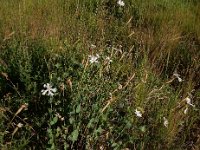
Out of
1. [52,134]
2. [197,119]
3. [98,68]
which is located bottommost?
[197,119]

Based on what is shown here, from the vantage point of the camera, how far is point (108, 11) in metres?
5.17

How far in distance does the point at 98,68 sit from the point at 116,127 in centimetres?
46

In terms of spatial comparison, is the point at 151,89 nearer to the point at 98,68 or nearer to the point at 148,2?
the point at 98,68

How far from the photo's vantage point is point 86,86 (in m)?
2.99

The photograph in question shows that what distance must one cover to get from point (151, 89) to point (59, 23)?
1240 millimetres

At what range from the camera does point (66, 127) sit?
2910mm

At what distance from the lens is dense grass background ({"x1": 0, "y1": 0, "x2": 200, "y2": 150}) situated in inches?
117

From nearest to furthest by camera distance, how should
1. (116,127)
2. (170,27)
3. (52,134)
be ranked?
(52,134), (116,127), (170,27)

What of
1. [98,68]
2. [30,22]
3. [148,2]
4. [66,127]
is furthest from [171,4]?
[66,127]

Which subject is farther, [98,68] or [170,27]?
[170,27]

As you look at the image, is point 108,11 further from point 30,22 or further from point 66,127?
point 66,127

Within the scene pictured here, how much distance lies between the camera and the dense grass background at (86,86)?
2.98 meters

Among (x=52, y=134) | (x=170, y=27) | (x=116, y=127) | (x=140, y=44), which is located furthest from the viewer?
(x=170, y=27)

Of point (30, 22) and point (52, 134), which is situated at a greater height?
point (30, 22)
